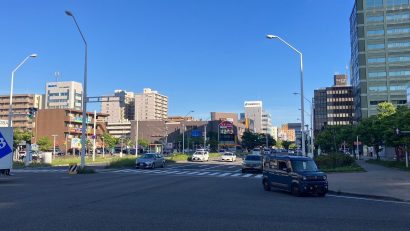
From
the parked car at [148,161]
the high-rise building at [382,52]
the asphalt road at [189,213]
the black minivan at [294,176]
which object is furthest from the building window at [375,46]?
the asphalt road at [189,213]

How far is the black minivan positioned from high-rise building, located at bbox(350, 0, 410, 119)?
113 meters

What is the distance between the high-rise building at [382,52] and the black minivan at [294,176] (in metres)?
113

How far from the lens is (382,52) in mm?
127562

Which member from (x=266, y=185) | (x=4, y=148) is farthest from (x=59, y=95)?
(x=266, y=185)

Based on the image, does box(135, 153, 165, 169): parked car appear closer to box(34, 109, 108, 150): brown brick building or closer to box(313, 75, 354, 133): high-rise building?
box(34, 109, 108, 150): brown brick building

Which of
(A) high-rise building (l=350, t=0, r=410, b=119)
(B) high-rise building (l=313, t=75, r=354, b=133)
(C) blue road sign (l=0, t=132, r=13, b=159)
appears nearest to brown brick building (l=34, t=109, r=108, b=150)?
(A) high-rise building (l=350, t=0, r=410, b=119)

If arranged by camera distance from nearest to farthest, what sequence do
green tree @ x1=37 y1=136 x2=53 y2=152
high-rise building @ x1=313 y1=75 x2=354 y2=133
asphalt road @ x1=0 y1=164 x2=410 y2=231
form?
1. asphalt road @ x1=0 y1=164 x2=410 y2=231
2. green tree @ x1=37 y1=136 x2=53 y2=152
3. high-rise building @ x1=313 y1=75 x2=354 y2=133

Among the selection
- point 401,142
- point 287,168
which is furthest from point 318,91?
point 287,168

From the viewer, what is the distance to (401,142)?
39.1m

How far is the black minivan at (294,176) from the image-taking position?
1864 centimetres

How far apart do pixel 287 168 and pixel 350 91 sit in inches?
6428

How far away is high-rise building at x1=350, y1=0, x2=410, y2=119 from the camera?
126375 mm

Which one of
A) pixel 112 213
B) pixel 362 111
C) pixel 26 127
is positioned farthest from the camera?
pixel 26 127

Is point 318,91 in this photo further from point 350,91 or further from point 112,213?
point 112,213
